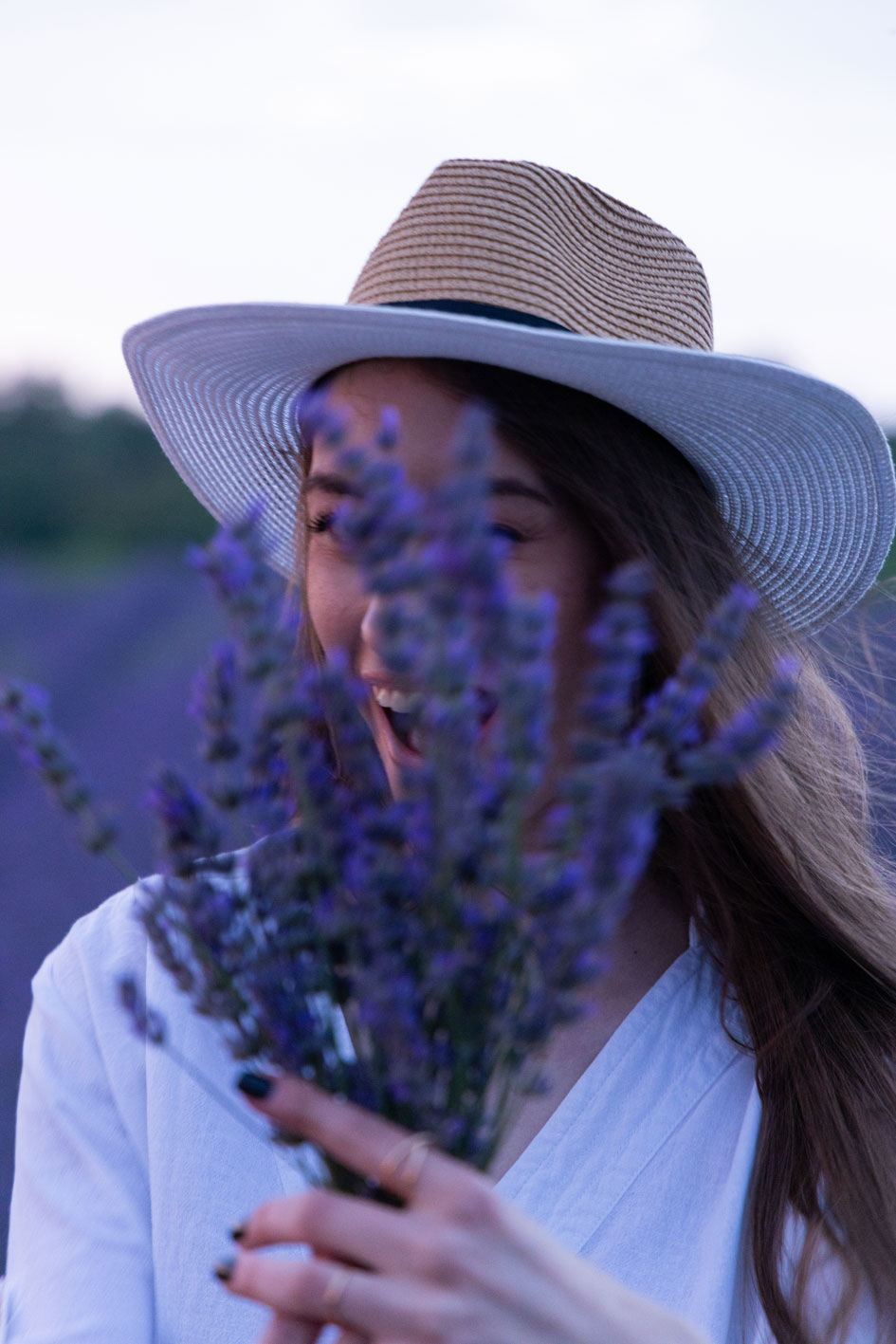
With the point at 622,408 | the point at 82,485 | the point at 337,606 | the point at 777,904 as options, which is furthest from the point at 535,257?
the point at 82,485

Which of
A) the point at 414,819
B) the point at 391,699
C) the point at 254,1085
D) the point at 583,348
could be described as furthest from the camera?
the point at 391,699

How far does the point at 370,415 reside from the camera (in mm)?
1615

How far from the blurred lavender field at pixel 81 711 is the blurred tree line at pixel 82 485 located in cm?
45

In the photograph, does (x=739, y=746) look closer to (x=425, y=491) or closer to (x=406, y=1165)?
(x=406, y=1165)

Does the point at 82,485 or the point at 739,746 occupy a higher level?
the point at 739,746

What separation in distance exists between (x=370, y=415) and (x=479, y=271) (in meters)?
0.23

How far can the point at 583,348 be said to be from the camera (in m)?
1.41

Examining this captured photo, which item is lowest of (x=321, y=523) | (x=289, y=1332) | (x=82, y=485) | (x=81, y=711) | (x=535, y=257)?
(x=81, y=711)

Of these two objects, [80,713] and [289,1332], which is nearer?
[289,1332]

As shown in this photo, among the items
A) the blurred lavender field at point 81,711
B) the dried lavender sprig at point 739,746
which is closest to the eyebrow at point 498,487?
the dried lavender sprig at point 739,746

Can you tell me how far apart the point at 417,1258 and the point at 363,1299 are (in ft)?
0.14

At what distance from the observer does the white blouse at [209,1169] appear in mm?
1637

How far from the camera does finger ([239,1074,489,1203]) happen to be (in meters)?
0.76

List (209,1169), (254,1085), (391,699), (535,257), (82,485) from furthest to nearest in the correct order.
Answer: (82,485), (209,1169), (535,257), (391,699), (254,1085)
